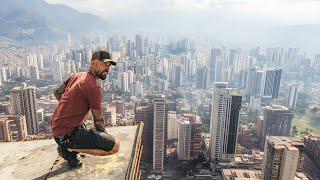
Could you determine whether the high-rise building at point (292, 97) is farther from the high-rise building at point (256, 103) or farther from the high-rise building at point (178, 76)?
the high-rise building at point (178, 76)

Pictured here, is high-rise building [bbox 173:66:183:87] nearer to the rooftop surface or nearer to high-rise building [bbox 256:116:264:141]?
high-rise building [bbox 256:116:264:141]

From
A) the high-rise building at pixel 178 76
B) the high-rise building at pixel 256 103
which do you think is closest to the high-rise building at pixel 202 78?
the high-rise building at pixel 178 76

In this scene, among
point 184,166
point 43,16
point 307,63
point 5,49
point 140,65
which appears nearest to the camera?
point 184,166

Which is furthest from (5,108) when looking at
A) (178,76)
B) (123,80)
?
(178,76)

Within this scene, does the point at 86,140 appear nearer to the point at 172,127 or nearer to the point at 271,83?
the point at 172,127

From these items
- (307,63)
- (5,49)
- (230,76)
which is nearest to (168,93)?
(230,76)

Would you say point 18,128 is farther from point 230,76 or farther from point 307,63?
point 307,63

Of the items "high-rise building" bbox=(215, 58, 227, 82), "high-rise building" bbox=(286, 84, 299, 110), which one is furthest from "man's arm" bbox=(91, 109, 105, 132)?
"high-rise building" bbox=(215, 58, 227, 82)
